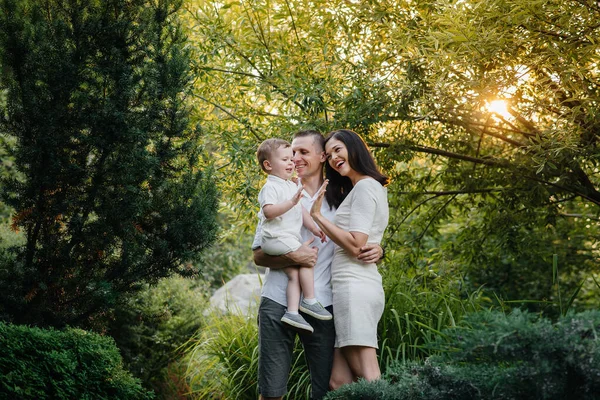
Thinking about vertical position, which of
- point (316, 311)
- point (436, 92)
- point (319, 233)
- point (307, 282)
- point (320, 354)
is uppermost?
point (436, 92)

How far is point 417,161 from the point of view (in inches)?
261

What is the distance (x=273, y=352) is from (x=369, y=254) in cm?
68

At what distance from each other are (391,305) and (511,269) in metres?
4.49

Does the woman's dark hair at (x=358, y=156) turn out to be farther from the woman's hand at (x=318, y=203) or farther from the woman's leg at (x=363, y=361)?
the woman's leg at (x=363, y=361)

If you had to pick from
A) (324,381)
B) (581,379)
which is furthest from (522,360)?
(324,381)

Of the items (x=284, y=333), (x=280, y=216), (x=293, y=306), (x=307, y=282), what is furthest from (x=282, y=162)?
(x=284, y=333)

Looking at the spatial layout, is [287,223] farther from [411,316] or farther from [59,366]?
[411,316]

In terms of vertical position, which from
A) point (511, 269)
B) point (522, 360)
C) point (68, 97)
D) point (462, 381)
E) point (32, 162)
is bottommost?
point (511, 269)

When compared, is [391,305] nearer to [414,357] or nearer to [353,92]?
[414,357]

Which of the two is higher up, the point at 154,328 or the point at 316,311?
the point at 316,311

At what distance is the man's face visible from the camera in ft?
11.1

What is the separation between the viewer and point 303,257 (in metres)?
3.10

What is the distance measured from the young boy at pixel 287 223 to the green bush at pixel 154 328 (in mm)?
2513

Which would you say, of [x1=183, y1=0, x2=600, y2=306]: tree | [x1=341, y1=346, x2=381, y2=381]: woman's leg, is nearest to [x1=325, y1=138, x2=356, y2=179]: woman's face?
[x1=341, y1=346, x2=381, y2=381]: woman's leg
